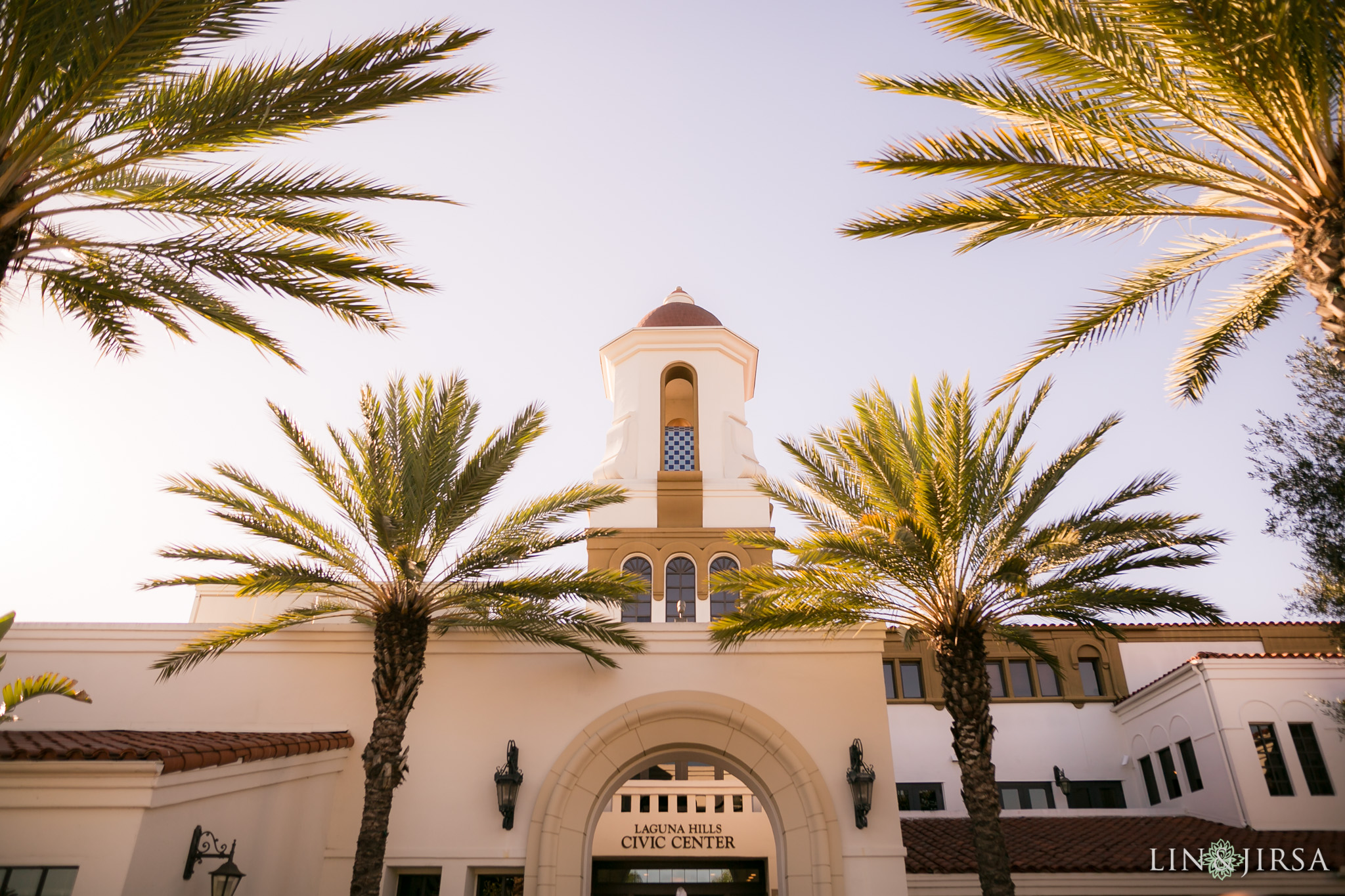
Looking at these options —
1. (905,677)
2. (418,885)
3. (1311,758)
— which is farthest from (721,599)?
(1311,758)

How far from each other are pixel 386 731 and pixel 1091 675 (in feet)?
68.1

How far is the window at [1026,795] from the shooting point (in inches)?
899

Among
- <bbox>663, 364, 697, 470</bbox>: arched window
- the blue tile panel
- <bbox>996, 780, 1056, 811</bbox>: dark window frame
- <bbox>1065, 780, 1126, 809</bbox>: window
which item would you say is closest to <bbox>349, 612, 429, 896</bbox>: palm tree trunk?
the blue tile panel

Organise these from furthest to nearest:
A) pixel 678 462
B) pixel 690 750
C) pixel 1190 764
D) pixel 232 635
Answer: pixel 678 462, pixel 1190 764, pixel 690 750, pixel 232 635

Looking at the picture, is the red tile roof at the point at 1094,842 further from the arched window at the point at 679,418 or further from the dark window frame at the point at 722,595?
the arched window at the point at 679,418

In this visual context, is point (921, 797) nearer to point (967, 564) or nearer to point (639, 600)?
point (639, 600)

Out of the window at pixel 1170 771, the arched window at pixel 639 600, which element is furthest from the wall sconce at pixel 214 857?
the window at pixel 1170 771

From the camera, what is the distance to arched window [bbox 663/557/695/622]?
793 inches

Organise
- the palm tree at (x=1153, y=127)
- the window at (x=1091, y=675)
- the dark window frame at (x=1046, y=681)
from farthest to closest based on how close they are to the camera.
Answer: the window at (x=1091, y=675)
the dark window frame at (x=1046, y=681)
the palm tree at (x=1153, y=127)

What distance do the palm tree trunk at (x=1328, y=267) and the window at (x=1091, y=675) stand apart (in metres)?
20.0

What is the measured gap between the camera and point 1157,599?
39.0 feet

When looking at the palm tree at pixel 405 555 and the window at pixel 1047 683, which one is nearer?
the palm tree at pixel 405 555

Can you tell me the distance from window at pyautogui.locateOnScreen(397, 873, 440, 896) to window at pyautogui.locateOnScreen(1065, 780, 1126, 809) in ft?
56.3

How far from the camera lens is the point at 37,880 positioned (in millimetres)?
9141
